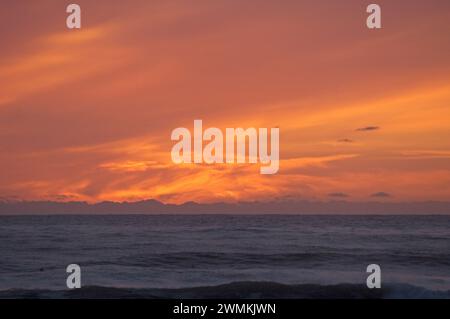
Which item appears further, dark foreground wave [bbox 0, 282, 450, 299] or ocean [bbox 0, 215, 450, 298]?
ocean [bbox 0, 215, 450, 298]

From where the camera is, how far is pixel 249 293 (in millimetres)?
21750

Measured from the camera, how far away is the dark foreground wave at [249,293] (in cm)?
2083

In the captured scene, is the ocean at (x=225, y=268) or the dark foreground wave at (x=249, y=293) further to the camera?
the ocean at (x=225, y=268)

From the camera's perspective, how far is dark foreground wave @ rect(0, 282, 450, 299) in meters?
20.8

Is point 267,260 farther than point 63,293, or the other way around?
point 267,260

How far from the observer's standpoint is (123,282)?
2416 centimetres

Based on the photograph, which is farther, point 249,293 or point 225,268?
point 225,268

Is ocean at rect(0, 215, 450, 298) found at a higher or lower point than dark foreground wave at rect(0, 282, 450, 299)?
higher

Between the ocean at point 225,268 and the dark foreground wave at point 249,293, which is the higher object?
the ocean at point 225,268
